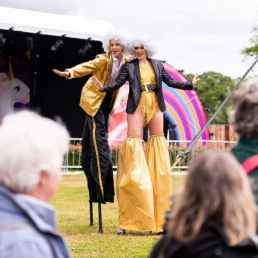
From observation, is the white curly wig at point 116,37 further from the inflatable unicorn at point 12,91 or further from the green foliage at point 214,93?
the green foliage at point 214,93

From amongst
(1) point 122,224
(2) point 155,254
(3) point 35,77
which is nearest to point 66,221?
(1) point 122,224

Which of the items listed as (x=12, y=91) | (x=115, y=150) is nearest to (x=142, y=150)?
(x=115, y=150)

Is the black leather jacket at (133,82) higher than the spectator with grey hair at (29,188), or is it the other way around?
the black leather jacket at (133,82)

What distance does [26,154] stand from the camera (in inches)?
82.0

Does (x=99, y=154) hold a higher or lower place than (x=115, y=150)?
lower

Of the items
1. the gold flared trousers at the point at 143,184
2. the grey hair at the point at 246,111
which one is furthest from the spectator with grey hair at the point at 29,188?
the gold flared trousers at the point at 143,184

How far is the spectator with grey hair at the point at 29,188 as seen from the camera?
6.61 feet

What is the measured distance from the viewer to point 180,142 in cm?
1672

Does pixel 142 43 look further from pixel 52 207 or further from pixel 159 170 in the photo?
pixel 52 207

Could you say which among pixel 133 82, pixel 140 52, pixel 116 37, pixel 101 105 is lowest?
pixel 101 105

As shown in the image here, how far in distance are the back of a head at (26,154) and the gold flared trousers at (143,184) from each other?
157 inches

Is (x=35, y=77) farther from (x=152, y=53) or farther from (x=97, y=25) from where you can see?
(x=152, y=53)

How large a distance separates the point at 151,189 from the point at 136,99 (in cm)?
78

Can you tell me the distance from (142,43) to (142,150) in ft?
2.97
